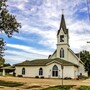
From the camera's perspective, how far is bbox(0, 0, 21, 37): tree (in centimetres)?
4131

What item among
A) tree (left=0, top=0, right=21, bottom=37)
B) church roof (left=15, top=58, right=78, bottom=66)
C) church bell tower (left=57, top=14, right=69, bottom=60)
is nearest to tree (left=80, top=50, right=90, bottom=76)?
church bell tower (left=57, top=14, right=69, bottom=60)

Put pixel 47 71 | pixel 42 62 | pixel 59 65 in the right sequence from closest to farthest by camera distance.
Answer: pixel 59 65 < pixel 47 71 < pixel 42 62

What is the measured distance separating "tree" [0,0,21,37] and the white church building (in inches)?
1001

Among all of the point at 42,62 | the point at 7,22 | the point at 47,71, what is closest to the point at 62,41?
the point at 42,62

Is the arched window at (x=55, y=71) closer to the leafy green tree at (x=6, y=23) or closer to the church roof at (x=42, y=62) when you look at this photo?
the church roof at (x=42, y=62)

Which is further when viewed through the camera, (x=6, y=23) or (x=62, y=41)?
(x=62, y=41)

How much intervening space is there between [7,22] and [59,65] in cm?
3013

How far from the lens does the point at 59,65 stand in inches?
2729

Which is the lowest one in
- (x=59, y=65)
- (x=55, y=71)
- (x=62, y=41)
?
(x=55, y=71)

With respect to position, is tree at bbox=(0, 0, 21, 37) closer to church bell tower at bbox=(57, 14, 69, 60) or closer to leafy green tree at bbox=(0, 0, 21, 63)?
leafy green tree at bbox=(0, 0, 21, 63)

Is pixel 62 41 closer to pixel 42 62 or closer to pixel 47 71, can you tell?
pixel 42 62

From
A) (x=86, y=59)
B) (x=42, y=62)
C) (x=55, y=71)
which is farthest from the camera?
(x=86, y=59)

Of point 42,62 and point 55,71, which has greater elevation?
point 42,62

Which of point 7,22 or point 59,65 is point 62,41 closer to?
point 59,65
